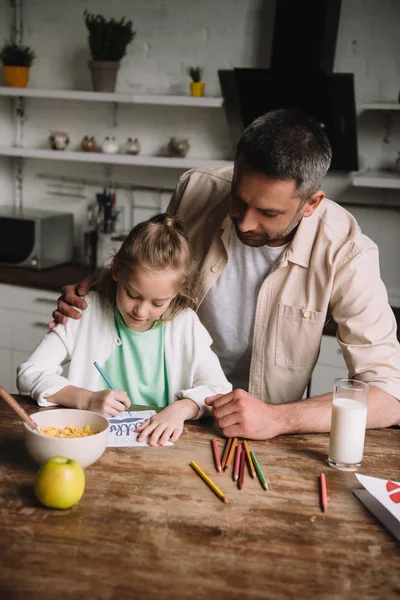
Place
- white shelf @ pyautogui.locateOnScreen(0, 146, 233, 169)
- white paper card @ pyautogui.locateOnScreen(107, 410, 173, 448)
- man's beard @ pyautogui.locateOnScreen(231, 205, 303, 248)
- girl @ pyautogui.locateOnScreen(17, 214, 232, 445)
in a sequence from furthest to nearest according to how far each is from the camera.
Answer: white shelf @ pyautogui.locateOnScreen(0, 146, 233, 169), man's beard @ pyautogui.locateOnScreen(231, 205, 303, 248), girl @ pyautogui.locateOnScreen(17, 214, 232, 445), white paper card @ pyautogui.locateOnScreen(107, 410, 173, 448)

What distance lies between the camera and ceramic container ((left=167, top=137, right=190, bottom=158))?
3.81 metres

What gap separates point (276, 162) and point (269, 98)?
180cm

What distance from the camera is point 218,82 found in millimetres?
3777

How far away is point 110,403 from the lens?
1575 millimetres

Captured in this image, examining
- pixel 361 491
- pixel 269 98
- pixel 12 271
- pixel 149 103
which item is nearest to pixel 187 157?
pixel 149 103

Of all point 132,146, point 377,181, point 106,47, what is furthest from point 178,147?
point 377,181

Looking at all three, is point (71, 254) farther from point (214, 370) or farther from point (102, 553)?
point (102, 553)

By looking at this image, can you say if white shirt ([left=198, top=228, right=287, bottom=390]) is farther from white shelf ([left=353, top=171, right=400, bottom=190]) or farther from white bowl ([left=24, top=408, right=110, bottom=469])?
white shelf ([left=353, top=171, right=400, bottom=190])

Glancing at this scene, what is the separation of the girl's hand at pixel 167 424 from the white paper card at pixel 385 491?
40 centimetres

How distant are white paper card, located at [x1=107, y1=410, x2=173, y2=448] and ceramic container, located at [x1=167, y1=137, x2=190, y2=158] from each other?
2.38 m

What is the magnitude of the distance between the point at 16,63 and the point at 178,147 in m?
1.04

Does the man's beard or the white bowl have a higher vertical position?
the man's beard

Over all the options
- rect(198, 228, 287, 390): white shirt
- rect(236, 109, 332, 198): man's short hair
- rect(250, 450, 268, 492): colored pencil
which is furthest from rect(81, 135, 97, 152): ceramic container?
rect(250, 450, 268, 492): colored pencil

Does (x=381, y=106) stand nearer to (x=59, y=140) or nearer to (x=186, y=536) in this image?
(x=59, y=140)
